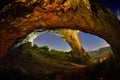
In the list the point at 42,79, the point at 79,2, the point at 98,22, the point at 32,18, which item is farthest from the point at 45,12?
the point at 42,79

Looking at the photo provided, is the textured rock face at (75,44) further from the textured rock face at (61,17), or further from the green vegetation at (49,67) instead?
the textured rock face at (61,17)

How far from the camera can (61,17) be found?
1007 centimetres

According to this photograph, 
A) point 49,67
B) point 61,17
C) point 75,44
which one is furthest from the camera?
point 75,44

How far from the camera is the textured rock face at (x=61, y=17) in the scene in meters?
9.26

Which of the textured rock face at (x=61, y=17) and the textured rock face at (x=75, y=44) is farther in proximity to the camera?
the textured rock face at (x=75, y=44)

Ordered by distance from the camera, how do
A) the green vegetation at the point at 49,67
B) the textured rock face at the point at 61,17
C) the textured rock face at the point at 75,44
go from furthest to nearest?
the textured rock face at the point at 75,44, the green vegetation at the point at 49,67, the textured rock face at the point at 61,17

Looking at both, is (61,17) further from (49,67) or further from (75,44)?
(75,44)

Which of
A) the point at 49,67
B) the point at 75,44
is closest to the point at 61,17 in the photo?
the point at 49,67

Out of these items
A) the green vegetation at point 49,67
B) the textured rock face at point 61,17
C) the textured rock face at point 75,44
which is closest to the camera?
the textured rock face at point 61,17

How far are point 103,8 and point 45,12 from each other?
2.51 m

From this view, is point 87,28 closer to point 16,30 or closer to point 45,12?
point 45,12

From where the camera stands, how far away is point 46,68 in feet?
42.8

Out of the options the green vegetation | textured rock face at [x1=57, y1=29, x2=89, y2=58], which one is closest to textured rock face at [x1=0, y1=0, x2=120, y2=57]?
the green vegetation

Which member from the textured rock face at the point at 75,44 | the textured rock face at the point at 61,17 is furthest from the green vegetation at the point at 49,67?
the textured rock face at the point at 61,17
